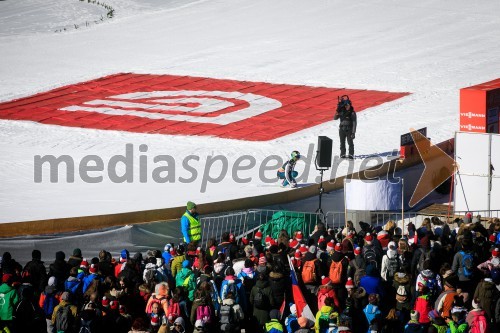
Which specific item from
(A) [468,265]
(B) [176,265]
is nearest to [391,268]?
(A) [468,265]

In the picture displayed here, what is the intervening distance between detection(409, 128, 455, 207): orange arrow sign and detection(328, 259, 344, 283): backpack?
22.2ft

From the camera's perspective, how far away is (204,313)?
12.2m

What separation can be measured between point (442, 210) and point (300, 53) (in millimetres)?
12688

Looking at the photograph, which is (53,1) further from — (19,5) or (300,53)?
(300,53)

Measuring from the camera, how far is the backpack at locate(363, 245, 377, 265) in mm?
13859

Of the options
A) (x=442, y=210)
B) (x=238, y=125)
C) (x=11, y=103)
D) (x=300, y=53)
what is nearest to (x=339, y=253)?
(x=442, y=210)

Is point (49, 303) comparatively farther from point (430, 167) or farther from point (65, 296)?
point (430, 167)

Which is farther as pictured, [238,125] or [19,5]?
[19,5]

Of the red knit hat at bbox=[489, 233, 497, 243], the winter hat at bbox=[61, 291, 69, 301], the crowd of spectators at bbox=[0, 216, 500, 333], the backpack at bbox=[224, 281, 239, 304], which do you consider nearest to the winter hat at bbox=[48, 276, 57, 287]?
the crowd of spectators at bbox=[0, 216, 500, 333]

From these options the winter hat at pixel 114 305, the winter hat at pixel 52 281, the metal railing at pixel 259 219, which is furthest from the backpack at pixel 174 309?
the metal railing at pixel 259 219

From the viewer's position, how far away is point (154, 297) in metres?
12.5

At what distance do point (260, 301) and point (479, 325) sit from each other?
2425mm

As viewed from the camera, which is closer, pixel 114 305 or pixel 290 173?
pixel 114 305

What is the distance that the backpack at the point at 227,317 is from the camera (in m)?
12.4
